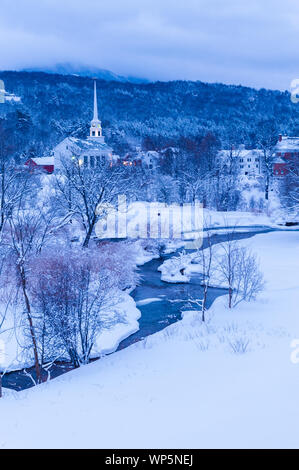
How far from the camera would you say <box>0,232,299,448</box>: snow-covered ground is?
7316 millimetres

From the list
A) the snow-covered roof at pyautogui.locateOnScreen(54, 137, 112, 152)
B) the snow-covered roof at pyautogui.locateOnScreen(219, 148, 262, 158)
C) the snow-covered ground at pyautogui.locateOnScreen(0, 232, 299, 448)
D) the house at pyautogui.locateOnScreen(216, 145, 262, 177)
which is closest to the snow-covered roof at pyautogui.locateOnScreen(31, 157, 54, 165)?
the snow-covered roof at pyautogui.locateOnScreen(54, 137, 112, 152)

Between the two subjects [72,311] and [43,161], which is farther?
[43,161]

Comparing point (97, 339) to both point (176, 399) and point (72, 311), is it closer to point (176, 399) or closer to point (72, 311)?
point (72, 311)

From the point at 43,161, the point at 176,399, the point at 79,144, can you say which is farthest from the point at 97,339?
the point at 43,161

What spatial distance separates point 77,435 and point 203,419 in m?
2.35

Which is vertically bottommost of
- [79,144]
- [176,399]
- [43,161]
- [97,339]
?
[97,339]

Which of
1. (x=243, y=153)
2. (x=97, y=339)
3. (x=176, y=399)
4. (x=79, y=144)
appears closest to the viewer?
(x=176, y=399)

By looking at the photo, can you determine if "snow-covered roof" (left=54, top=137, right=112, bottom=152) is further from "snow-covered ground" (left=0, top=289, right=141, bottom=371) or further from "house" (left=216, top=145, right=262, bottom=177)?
"snow-covered ground" (left=0, top=289, right=141, bottom=371)

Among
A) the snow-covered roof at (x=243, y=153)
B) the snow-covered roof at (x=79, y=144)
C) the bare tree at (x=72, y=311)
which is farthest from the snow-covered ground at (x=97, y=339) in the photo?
the snow-covered roof at (x=243, y=153)

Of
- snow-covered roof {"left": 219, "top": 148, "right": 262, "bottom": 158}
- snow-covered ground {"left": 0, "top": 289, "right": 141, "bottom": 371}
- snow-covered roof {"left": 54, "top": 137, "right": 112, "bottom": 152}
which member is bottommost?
snow-covered ground {"left": 0, "top": 289, "right": 141, "bottom": 371}

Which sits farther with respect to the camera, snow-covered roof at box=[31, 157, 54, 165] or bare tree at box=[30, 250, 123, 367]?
snow-covered roof at box=[31, 157, 54, 165]

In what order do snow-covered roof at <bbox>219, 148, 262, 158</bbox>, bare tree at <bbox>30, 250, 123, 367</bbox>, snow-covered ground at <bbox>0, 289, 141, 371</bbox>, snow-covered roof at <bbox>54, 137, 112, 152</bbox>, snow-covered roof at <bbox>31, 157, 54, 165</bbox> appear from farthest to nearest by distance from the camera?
snow-covered roof at <bbox>219, 148, 262, 158</bbox>
snow-covered roof at <bbox>31, 157, 54, 165</bbox>
snow-covered roof at <bbox>54, 137, 112, 152</bbox>
snow-covered ground at <bbox>0, 289, 141, 371</bbox>
bare tree at <bbox>30, 250, 123, 367</bbox>

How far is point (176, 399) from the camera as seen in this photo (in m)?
9.26

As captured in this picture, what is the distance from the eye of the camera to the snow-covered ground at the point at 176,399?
288 inches
